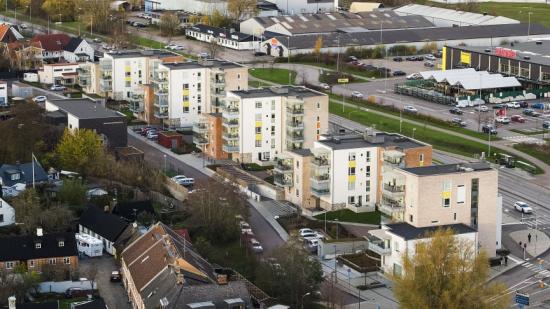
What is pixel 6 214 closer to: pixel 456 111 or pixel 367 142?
pixel 367 142

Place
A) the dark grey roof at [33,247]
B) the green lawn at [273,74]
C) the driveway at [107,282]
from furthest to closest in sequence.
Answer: the green lawn at [273,74]
the dark grey roof at [33,247]
the driveway at [107,282]

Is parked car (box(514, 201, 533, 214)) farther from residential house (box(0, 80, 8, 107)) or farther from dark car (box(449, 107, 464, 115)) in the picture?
residential house (box(0, 80, 8, 107))

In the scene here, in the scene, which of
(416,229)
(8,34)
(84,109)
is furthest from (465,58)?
(416,229)

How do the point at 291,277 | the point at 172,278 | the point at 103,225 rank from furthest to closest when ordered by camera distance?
1. the point at 103,225
2. the point at 291,277
3. the point at 172,278

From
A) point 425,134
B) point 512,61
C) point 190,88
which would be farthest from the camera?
point 512,61

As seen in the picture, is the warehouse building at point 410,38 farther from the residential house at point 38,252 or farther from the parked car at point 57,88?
the residential house at point 38,252

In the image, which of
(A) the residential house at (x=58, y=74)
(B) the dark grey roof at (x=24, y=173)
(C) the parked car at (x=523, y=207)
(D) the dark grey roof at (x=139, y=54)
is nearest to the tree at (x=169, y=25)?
(A) the residential house at (x=58, y=74)
